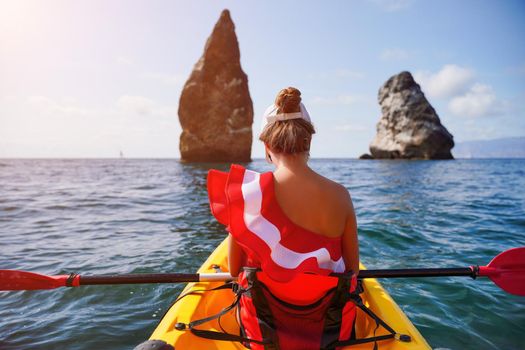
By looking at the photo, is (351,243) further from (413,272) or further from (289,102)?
(413,272)

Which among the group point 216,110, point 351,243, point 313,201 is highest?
point 216,110

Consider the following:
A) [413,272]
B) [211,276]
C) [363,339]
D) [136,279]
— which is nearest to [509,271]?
[413,272]

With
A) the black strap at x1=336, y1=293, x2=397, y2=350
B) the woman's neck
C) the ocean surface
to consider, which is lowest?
the ocean surface

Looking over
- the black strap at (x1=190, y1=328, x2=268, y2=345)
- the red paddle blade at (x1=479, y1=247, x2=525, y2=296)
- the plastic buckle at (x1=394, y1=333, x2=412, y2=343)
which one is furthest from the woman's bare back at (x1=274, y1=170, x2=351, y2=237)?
the red paddle blade at (x1=479, y1=247, x2=525, y2=296)

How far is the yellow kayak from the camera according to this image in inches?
→ 91.4

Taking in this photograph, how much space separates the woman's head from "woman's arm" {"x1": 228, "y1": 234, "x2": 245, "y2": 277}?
653mm

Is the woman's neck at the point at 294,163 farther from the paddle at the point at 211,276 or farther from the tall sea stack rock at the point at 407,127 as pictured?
the tall sea stack rock at the point at 407,127

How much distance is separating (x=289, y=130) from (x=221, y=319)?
199 cm

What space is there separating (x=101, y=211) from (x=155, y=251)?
18.8ft

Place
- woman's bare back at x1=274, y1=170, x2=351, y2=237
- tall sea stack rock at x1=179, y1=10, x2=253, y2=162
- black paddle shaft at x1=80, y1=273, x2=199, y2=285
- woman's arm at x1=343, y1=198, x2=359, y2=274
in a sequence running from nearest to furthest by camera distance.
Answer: woman's bare back at x1=274, y1=170, x2=351, y2=237 < woman's arm at x1=343, y1=198, x2=359, y2=274 < black paddle shaft at x1=80, y1=273, x2=199, y2=285 < tall sea stack rock at x1=179, y1=10, x2=253, y2=162

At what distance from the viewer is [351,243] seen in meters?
2.03

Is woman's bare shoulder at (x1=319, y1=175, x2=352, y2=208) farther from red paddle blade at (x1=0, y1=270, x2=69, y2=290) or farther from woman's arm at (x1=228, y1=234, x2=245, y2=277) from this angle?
red paddle blade at (x1=0, y1=270, x2=69, y2=290)

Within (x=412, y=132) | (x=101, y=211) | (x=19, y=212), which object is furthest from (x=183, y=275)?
(x=412, y=132)

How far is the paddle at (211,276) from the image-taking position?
3000 millimetres
